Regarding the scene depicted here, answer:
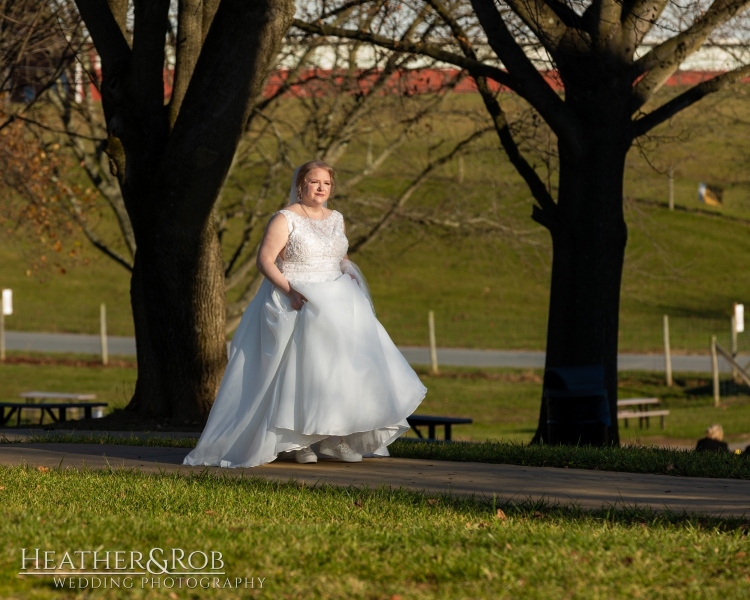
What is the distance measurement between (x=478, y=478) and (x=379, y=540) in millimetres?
2382


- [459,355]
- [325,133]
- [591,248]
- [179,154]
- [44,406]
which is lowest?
[44,406]

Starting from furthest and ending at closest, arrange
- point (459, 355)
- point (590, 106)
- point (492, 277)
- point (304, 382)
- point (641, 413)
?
point (492, 277) → point (459, 355) → point (641, 413) → point (590, 106) → point (304, 382)

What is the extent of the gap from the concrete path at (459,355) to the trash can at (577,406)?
18287mm

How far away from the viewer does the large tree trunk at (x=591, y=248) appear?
12.1 metres

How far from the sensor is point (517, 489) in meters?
7.40

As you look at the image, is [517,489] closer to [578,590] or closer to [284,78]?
[578,590]

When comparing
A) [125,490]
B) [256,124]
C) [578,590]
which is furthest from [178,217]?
[256,124]

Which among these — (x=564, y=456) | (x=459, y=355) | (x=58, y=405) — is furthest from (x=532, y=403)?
(x=564, y=456)

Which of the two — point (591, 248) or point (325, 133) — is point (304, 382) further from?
point (325, 133)

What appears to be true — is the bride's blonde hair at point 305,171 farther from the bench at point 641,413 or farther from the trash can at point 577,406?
the bench at point 641,413

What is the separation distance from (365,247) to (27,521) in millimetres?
14508

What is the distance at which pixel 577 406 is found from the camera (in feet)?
38.0

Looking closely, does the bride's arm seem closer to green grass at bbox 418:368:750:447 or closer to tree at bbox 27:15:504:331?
tree at bbox 27:15:504:331

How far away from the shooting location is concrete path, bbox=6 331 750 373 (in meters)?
30.5
